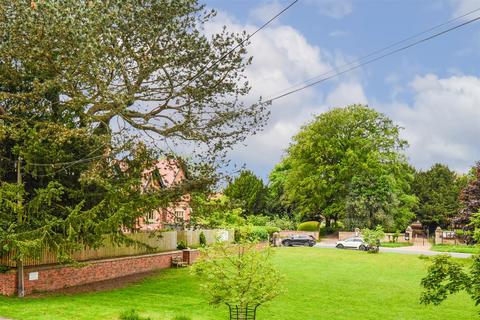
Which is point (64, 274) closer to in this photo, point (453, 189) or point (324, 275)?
point (324, 275)

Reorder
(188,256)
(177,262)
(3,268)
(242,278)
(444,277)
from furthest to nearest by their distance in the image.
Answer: (188,256)
(177,262)
(3,268)
(444,277)
(242,278)

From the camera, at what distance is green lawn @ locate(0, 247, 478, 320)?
1496 centimetres

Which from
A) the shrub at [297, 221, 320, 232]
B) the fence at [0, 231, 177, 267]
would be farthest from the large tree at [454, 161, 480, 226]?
the shrub at [297, 221, 320, 232]

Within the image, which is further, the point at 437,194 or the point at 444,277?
the point at 437,194

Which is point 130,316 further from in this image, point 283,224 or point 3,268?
point 283,224

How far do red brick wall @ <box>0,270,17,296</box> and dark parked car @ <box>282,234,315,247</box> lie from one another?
31378 mm

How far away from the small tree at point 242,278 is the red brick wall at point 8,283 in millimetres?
8842

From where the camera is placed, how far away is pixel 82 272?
69.4 ft

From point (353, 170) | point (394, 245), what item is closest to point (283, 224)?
point (353, 170)

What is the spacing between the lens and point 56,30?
17.2 metres

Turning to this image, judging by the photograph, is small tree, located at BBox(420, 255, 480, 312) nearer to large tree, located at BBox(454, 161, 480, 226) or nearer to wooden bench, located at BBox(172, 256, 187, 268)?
wooden bench, located at BBox(172, 256, 187, 268)

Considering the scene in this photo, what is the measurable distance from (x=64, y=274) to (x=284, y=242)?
2930 cm

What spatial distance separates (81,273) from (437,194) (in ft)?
181

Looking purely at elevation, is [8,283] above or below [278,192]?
below
